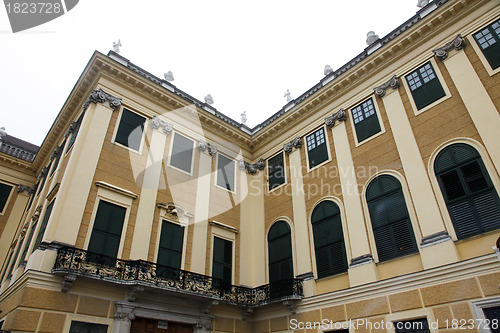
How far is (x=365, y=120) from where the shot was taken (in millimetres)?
14727

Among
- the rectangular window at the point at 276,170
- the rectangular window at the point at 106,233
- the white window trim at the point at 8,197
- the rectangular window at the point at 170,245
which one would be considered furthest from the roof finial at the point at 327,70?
the white window trim at the point at 8,197

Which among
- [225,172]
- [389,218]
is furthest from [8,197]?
[389,218]

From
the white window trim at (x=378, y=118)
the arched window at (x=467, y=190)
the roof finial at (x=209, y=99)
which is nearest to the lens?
the arched window at (x=467, y=190)

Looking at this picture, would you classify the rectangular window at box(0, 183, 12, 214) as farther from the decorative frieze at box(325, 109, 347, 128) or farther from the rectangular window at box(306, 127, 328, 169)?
the decorative frieze at box(325, 109, 347, 128)

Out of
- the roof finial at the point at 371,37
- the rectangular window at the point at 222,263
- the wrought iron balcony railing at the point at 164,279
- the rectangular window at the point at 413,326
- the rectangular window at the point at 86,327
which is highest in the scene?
the roof finial at the point at 371,37

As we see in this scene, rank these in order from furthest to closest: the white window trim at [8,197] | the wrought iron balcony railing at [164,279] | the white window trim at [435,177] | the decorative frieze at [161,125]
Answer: the white window trim at [8,197] → the decorative frieze at [161,125] → the wrought iron balcony railing at [164,279] → the white window trim at [435,177]

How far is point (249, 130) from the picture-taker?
2059 cm

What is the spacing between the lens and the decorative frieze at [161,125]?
16031 mm

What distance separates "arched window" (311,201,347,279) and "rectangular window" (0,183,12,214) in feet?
59.0

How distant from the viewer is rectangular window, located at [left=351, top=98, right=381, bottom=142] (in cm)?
1427

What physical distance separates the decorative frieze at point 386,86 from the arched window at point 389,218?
12.5ft

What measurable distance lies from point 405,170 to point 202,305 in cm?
947

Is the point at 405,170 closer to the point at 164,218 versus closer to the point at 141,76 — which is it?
the point at 164,218

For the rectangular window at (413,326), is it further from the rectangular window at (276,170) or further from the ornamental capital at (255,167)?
the ornamental capital at (255,167)
